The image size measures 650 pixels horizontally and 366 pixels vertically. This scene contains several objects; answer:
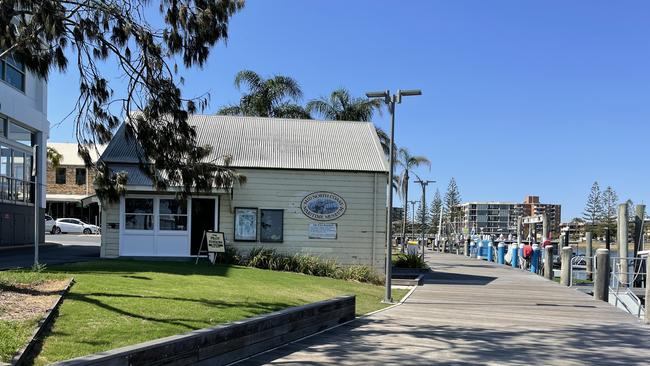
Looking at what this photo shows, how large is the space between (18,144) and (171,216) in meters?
9.88

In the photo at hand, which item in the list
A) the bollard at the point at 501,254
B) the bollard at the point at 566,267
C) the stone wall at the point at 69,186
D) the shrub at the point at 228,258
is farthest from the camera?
the stone wall at the point at 69,186

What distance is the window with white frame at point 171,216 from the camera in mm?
21016

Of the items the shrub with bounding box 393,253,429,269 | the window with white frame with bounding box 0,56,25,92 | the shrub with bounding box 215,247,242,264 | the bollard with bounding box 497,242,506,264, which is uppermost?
the window with white frame with bounding box 0,56,25,92

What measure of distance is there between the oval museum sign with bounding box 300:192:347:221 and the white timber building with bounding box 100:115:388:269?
1.4 inches

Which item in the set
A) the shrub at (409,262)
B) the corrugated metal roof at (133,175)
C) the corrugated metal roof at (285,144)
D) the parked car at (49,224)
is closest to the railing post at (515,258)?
the shrub at (409,262)

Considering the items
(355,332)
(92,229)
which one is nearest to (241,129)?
(355,332)

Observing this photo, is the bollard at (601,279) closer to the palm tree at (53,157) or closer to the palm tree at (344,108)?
the palm tree at (344,108)

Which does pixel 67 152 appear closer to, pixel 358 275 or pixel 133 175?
pixel 133 175

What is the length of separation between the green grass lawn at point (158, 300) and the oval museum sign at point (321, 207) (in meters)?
4.52

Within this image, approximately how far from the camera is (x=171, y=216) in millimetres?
21062

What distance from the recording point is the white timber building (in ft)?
68.5

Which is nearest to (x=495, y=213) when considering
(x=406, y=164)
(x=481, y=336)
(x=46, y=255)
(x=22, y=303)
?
(x=406, y=164)

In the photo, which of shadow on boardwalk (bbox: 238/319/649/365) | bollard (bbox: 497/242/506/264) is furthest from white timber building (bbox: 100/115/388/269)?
bollard (bbox: 497/242/506/264)

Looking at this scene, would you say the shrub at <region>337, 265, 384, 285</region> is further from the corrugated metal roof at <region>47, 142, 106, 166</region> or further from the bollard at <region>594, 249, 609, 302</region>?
the corrugated metal roof at <region>47, 142, 106, 166</region>
